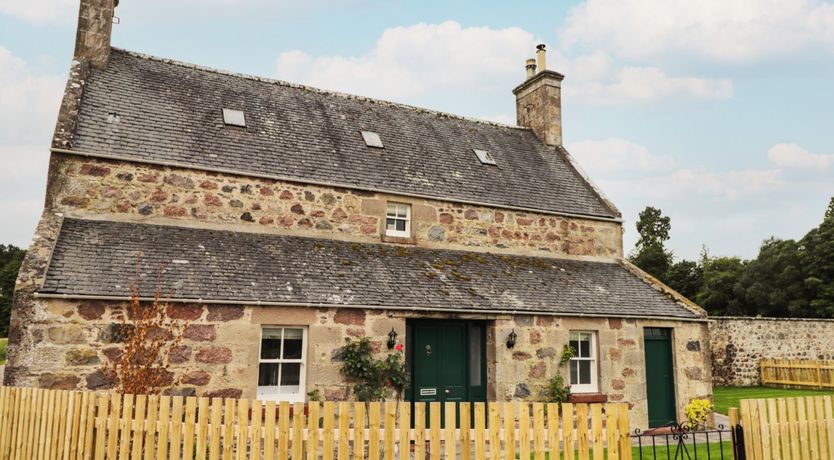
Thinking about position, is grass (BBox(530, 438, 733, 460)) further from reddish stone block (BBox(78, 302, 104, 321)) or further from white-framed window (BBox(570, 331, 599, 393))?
reddish stone block (BBox(78, 302, 104, 321))

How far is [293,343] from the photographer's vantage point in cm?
1038

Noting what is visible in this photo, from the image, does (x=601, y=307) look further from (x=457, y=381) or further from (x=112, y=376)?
(x=112, y=376)

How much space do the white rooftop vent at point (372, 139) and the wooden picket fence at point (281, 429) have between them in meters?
10.2

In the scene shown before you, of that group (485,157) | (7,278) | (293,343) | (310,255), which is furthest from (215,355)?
(7,278)

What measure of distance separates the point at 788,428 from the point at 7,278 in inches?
1808

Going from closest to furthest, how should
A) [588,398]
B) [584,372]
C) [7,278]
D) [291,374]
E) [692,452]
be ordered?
[692,452] → [291,374] → [588,398] → [584,372] → [7,278]

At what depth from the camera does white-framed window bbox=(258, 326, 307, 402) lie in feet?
33.2

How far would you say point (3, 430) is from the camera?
6.73 meters

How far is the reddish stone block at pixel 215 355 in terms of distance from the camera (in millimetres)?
9492

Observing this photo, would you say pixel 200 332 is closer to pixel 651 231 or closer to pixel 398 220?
pixel 398 220

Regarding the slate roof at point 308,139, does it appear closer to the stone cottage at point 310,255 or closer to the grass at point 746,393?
the stone cottage at point 310,255

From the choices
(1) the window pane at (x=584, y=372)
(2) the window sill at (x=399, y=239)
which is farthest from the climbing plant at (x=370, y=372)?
(1) the window pane at (x=584, y=372)

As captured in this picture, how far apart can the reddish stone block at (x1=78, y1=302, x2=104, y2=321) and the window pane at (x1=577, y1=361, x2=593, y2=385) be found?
9.41 meters

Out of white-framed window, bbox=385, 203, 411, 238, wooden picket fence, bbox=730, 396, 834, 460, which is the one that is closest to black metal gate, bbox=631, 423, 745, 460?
wooden picket fence, bbox=730, 396, 834, 460
